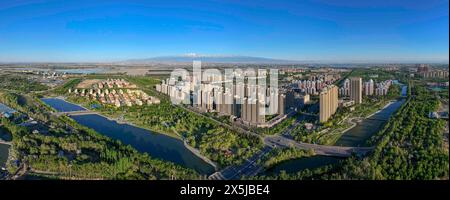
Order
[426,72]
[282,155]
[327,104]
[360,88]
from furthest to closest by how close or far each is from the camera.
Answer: [360,88], [327,104], [426,72], [282,155]

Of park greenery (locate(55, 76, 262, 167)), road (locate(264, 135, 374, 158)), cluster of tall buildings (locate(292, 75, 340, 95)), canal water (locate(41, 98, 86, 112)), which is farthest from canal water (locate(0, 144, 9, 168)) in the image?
cluster of tall buildings (locate(292, 75, 340, 95))

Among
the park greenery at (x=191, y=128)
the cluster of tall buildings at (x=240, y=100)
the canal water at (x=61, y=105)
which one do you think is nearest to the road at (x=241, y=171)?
the park greenery at (x=191, y=128)

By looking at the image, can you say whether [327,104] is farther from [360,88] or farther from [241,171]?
[241,171]

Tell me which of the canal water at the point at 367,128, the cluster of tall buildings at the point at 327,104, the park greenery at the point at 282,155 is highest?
the cluster of tall buildings at the point at 327,104

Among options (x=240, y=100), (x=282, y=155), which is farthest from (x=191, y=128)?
(x=282, y=155)

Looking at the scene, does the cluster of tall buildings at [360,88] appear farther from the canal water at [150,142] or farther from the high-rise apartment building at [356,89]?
the canal water at [150,142]

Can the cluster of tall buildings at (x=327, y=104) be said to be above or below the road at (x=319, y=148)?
above
